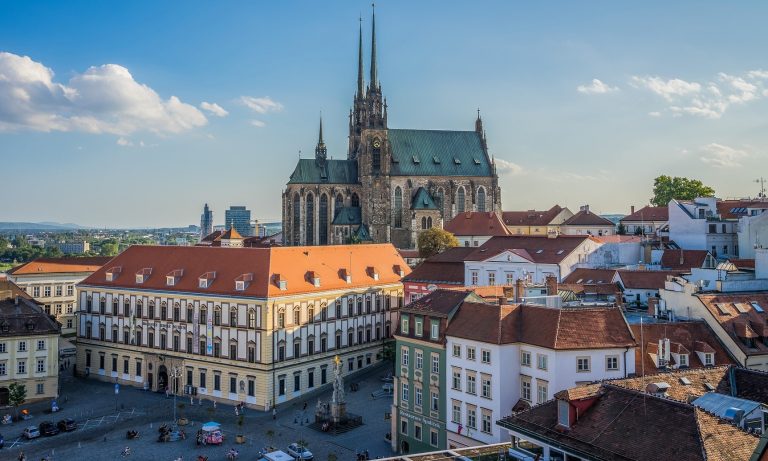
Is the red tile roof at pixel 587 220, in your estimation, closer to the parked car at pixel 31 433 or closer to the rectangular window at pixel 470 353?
the rectangular window at pixel 470 353

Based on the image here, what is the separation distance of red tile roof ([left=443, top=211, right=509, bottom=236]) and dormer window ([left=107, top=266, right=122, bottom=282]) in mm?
53817

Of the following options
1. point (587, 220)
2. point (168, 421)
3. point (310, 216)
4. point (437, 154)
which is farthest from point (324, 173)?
point (168, 421)

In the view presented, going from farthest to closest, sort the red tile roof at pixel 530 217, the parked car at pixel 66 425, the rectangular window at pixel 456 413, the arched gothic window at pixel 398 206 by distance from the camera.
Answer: the red tile roof at pixel 530 217 → the arched gothic window at pixel 398 206 → the parked car at pixel 66 425 → the rectangular window at pixel 456 413

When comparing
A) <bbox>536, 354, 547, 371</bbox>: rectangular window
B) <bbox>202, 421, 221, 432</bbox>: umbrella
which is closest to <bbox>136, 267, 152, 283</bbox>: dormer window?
<bbox>202, 421, 221, 432</bbox>: umbrella

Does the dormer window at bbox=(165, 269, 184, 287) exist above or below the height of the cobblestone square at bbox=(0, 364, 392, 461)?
above

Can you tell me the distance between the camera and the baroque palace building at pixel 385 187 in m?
131

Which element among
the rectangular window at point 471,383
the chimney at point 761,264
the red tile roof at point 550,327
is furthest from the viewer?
the chimney at point 761,264

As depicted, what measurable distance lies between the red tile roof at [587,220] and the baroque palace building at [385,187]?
13908 millimetres

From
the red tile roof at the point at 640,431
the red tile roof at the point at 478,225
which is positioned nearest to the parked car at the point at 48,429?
the red tile roof at the point at 640,431

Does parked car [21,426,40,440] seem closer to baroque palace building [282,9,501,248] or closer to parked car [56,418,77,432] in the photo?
parked car [56,418,77,432]

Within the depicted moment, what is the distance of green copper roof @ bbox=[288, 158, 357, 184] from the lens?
133750mm

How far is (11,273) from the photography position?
94062mm

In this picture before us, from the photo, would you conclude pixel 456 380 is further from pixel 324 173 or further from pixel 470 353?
pixel 324 173

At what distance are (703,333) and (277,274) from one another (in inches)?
1433
